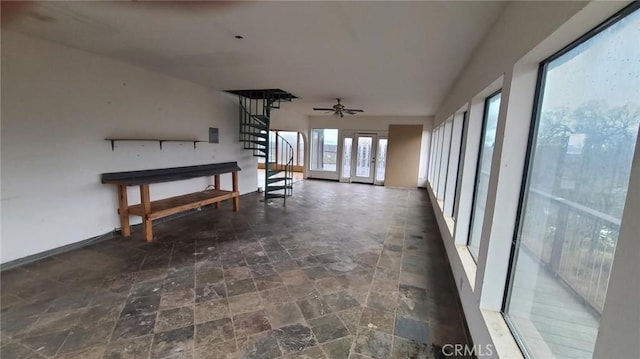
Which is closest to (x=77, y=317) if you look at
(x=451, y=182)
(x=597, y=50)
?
(x=597, y=50)

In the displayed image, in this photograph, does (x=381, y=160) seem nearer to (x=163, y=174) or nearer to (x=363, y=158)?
(x=363, y=158)

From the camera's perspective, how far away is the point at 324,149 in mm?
10312

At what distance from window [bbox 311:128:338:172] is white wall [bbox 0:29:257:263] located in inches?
237

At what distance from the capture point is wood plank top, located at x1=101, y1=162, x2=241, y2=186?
373cm

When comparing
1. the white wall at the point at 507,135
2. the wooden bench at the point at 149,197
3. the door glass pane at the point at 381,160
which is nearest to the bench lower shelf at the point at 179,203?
the wooden bench at the point at 149,197

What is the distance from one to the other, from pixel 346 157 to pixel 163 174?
21.9ft

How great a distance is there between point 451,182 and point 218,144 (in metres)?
4.68

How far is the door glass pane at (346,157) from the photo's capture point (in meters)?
9.94

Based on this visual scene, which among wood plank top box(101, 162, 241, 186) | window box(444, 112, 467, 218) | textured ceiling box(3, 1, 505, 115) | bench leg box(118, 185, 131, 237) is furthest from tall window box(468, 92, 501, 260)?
bench leg box(118, 185, 131, 237)

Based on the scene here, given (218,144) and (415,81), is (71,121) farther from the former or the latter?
(415,81)

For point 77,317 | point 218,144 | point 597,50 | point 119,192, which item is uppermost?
point 597,50

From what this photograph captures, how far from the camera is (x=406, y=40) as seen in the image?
260 cm

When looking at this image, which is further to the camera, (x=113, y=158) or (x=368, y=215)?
(x=368, y=215)

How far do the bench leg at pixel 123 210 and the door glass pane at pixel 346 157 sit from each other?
283 inches
